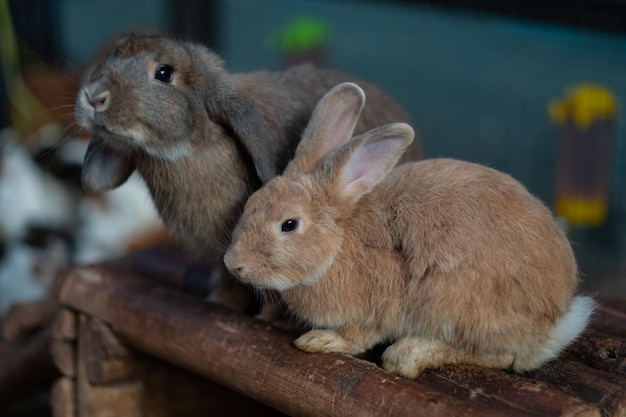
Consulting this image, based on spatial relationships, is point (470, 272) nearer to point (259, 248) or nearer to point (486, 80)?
point (259, 248)

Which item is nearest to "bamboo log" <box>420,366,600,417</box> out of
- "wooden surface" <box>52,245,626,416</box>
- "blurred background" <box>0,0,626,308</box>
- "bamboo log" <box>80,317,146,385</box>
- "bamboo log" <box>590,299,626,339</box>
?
"wooden surface" <box>52,245,626,416</box>

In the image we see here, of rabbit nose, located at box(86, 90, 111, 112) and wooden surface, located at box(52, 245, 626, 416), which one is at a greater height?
rabbit nose, located at box(86, 90, 111, 112)

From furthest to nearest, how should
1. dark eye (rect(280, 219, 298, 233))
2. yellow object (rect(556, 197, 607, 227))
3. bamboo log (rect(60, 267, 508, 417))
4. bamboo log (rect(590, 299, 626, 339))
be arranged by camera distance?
yellow object (rect(556, 197, 607, 227))
bamboo log (rect(590, 299, 626, 339))
dark eye (rect(280, 219, 298, 233))
bamboo log (rect(60, 267, 508, 417))

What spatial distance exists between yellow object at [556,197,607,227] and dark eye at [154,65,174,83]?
294 cm

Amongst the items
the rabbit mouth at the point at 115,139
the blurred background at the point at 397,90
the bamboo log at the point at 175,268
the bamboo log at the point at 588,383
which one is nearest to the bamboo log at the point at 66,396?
the bamboo log at the point at 175,268

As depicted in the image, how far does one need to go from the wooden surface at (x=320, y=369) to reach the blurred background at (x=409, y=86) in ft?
4.85

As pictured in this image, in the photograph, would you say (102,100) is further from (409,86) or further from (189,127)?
(409,86)

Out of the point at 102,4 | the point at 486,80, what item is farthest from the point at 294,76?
the point at 102,4

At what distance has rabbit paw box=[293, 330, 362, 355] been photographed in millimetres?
2027

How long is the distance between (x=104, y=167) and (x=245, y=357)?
1.95 feet

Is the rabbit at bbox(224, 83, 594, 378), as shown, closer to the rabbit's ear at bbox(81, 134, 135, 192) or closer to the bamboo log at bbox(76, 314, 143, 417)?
the rabbit's ear at bbox(81, 134, 135, 192)

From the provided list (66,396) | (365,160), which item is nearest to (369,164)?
(365,160)

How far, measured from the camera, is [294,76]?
2.44 meters

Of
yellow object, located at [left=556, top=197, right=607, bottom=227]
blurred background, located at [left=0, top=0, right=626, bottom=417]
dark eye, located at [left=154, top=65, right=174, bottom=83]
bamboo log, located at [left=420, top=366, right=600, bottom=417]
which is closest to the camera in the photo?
bamboo log, located at [left=420, top=366, right=600, bottom=417]
